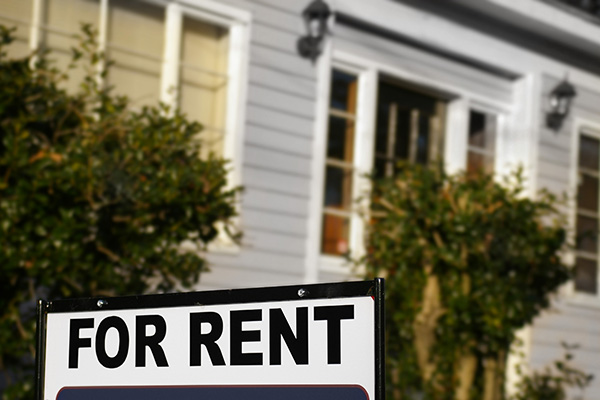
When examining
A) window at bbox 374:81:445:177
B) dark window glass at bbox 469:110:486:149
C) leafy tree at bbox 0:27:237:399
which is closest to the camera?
leafy tree at bbox 0:27:237:399

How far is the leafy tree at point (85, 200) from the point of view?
5.02 meters

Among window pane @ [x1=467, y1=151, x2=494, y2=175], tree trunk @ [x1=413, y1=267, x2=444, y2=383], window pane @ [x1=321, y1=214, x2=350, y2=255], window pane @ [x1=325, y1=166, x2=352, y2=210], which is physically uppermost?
window pane @ [x1=467, y1=151, x2=494, y2=175]

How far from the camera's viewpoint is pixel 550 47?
1084 centimetres

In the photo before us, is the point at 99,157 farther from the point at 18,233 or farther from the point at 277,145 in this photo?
the point at 277,145

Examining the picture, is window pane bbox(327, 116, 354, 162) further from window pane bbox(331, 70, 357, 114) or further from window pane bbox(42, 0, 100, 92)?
window pane bbox(42, 0, 100, 92)

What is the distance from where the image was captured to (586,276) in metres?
11.0

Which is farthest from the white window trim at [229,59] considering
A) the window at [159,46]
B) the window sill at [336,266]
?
the window sill at [336,266]

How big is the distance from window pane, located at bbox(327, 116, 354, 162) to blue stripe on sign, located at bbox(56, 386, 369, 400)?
22.2 feet

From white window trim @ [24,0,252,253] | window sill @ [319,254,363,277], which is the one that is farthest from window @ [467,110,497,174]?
white window trim @ [24,0,252,253]

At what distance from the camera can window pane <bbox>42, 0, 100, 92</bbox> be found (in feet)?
22.6

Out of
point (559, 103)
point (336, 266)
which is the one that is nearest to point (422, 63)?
point (559, 103)

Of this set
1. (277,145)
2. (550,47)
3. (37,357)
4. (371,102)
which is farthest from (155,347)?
(550,47)

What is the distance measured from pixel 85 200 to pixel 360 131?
418 cm

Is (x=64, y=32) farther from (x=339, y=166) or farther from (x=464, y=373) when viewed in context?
(x=464, y=373)
